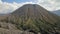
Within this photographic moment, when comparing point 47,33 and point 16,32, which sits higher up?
point 16,32

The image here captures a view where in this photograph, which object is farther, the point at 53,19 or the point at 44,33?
the point at 53,19

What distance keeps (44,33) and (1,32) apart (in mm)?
66903

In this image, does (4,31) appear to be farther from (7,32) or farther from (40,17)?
(40,17)

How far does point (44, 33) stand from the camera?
127812 mm

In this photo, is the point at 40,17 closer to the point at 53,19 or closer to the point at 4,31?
the point at 53,19

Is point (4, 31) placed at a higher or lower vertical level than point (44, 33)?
higher

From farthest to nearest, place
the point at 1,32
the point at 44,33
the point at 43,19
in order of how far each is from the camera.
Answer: the point at 43,19, the point at 44,33, the point at 1,32

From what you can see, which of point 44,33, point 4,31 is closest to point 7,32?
point 4,31

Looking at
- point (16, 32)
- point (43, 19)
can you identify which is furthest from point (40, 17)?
point (16, 32)

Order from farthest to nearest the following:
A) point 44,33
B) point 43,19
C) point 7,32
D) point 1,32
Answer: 1. point 43,19
2. point 44,33
3. point 7,32
4. point 1,32

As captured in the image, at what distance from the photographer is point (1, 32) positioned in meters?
63.9

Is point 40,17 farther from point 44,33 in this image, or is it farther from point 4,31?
A: point 4,31

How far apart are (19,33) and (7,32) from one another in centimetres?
499

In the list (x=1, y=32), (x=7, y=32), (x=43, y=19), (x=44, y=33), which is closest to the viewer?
(x=1, y=32)
